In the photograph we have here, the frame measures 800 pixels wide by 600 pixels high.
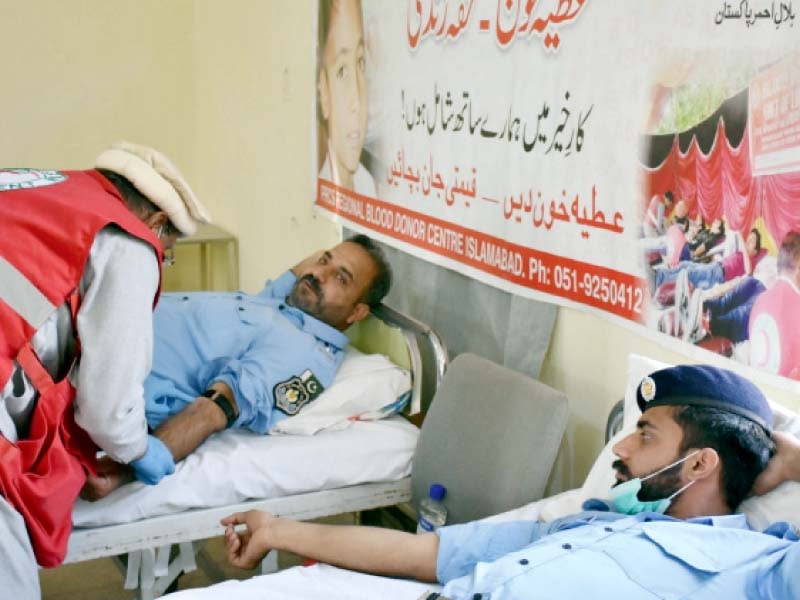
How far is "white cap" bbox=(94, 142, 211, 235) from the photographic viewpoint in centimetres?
231

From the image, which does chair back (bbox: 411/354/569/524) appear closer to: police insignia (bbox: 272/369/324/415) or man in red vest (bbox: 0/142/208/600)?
police insignia (bbox: 272/369/324/415)

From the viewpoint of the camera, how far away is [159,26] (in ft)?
17.3

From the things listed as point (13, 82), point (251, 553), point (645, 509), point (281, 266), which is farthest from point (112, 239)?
point (13, 82)

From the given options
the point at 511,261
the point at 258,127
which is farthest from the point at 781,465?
the point at 258,127

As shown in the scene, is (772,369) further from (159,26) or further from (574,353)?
(159,26)

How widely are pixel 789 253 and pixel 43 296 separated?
4.71 ft

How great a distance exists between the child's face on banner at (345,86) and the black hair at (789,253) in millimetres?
1857

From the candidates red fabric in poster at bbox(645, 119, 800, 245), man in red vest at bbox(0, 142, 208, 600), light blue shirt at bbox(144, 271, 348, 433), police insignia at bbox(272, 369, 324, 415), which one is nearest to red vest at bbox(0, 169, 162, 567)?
man in red vest at bbox(0, 142, 208, 600)

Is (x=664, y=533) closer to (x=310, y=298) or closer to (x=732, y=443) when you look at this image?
(x=732, y=443)

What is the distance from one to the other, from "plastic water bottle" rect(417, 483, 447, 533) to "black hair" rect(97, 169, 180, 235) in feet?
3.07

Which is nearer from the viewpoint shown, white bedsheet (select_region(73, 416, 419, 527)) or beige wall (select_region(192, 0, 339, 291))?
white bedsheet (select_region(73, 416, 419, 527))

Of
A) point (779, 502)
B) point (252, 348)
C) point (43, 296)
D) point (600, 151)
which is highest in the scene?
point (600, 151)

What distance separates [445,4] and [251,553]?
1.66 m

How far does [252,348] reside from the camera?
2992 mm
